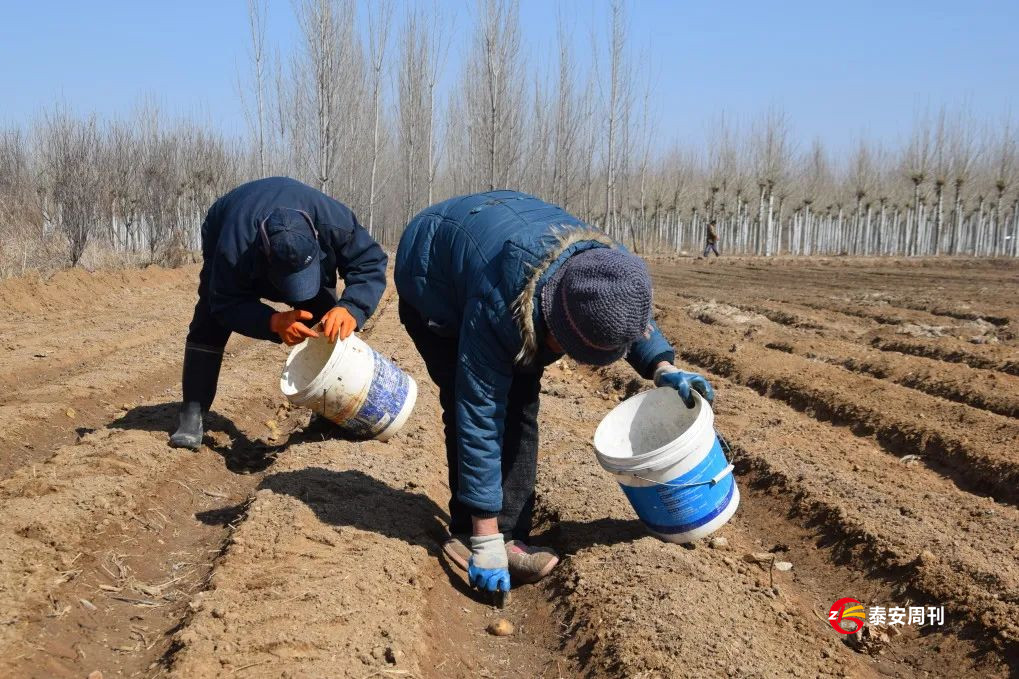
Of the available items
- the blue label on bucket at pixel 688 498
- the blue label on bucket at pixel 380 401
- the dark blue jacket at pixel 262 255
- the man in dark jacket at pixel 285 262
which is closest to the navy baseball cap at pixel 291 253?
the man in dark jacket at pixel 285 262

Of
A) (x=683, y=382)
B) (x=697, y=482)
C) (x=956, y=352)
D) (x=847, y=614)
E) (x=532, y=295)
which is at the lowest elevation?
(x=847, y=614)

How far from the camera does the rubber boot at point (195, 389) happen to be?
15.8 feet

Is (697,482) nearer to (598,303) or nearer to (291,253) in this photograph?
(598,303)

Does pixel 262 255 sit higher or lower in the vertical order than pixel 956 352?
higher

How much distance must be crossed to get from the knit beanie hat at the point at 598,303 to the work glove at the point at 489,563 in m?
0.83

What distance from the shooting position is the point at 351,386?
425cm

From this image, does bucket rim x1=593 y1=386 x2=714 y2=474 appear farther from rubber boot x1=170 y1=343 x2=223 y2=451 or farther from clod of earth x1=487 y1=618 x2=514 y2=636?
rubber boot x1=170 y1=343 x2=223 y2=451

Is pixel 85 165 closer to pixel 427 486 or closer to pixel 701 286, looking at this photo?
pixel 701 286

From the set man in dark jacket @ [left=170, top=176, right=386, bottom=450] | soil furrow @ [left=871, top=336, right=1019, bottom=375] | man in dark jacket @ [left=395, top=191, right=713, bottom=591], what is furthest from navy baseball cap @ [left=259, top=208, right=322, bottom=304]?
soil furrow @ [left=871, top=336, right=1019, bottom=375]

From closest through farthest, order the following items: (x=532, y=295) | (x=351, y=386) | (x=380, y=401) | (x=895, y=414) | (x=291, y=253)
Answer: (x=532, y=295), (x=291, y=253), (x=351, y=386), (x=380, y=401), (x=895, y=414)

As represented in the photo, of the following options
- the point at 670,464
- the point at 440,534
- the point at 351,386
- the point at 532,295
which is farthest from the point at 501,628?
the point at 351,386

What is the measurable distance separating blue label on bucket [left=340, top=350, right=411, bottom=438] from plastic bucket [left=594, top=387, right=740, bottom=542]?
4.36 ft

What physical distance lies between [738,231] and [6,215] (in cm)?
3322

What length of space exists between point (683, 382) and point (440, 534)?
1.44 meters
